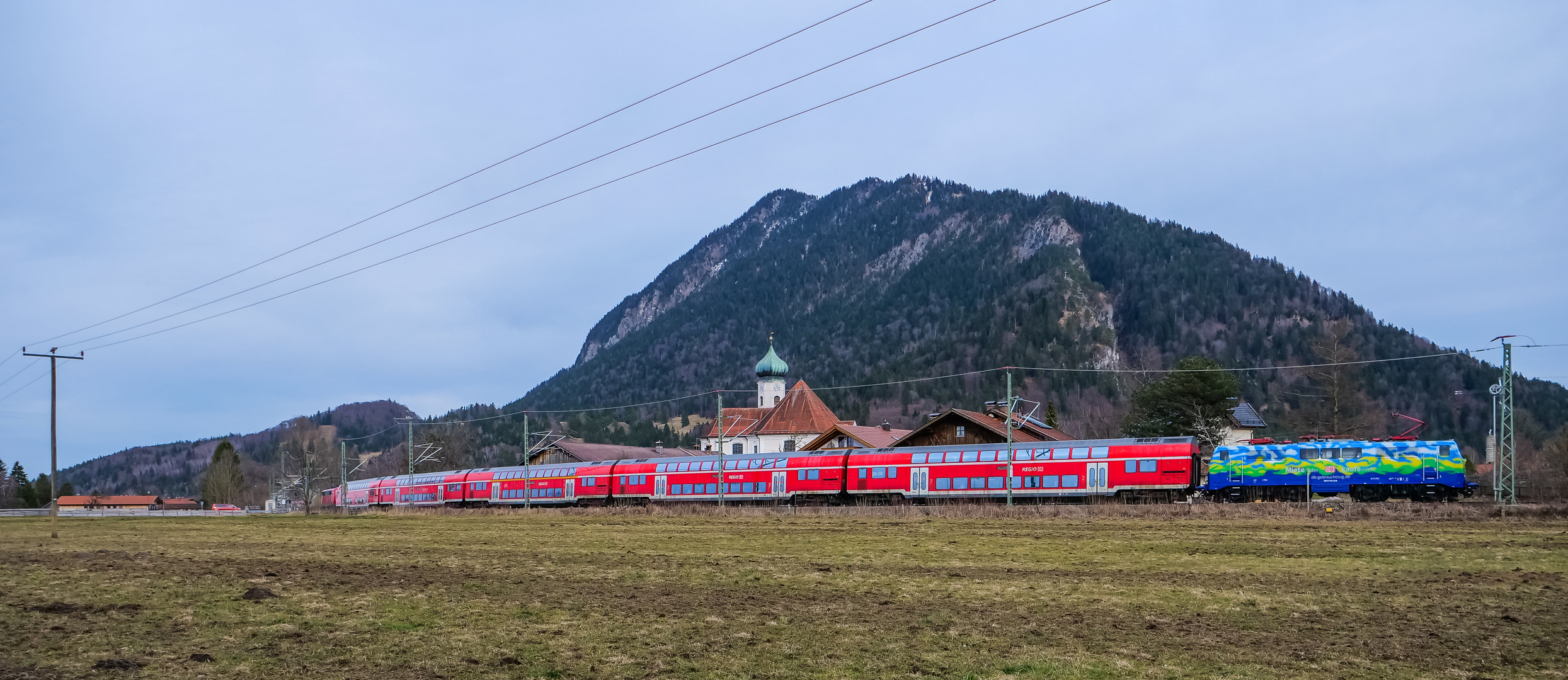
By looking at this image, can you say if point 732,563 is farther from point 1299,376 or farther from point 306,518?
point 1299,376

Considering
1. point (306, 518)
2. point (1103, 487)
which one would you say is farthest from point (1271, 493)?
point (306, 518)

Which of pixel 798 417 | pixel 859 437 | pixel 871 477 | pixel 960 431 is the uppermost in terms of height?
pixel 960 431

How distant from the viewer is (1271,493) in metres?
51.2

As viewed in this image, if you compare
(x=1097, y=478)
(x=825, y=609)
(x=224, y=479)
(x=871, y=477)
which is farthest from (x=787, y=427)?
(x=825, y=609)

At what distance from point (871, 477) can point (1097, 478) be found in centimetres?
1280

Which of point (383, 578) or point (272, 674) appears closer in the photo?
point (272, 674)

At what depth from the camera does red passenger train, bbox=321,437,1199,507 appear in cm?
5156

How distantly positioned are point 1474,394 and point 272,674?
181 meters

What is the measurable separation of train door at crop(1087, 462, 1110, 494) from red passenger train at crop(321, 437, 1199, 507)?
0.04 meters

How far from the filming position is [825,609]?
15977mm

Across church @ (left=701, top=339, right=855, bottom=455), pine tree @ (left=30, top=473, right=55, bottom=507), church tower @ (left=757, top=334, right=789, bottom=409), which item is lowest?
pine tree @ (left=30, top=473, right=55, bottom=507)

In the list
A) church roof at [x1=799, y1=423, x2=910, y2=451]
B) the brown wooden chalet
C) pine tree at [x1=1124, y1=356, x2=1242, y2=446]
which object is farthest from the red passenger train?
pine tree at [x1=1124, y1=356, x2=1242, y2=446]

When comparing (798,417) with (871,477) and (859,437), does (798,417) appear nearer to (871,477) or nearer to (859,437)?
(859,437)

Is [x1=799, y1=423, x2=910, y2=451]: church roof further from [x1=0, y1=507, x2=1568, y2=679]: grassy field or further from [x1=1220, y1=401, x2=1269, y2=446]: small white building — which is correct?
[x1=0, y1=507, x2=1568, y2=679]: grassy field
